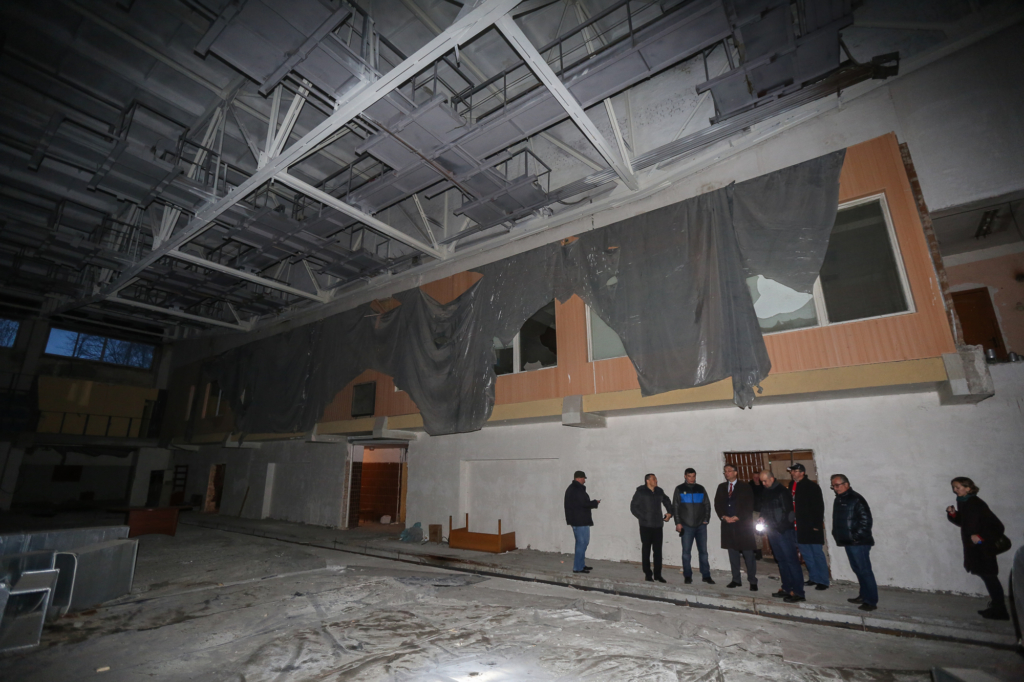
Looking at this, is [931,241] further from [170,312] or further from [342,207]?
[170,312]

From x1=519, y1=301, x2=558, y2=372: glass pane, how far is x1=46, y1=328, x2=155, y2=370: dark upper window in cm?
2385

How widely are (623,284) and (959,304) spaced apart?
6.74 metres

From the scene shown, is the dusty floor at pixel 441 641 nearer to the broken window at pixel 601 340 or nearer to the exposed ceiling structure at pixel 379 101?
the broken window at pixel 601 340

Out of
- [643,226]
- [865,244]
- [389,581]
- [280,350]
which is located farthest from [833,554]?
[280,350]

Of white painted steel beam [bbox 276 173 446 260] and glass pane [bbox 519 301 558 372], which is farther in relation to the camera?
glass pane [bbox 519 301 558 372]

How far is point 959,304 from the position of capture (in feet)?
28.3

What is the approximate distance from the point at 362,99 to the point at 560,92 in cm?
315

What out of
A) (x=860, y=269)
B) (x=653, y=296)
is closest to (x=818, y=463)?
(x=860, y=269)

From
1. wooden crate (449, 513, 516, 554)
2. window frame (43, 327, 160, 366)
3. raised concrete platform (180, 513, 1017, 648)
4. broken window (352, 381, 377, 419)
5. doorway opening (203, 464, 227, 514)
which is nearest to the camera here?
raised concrete platform (180, 513, 1017, 648)

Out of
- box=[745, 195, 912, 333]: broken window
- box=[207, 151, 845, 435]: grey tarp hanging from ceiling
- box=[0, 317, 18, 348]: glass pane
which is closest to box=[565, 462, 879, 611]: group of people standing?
box=[207, 151, 845, 435]: grey tarp hanging from ceiling

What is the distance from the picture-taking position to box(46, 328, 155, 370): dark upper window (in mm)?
20516

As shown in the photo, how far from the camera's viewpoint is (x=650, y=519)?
278 inches

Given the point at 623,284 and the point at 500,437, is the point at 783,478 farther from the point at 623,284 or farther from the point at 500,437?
the point at 500,437

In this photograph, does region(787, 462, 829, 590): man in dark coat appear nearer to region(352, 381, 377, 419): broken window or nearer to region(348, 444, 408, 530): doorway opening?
region(352, 381, 377, 419): broken window
